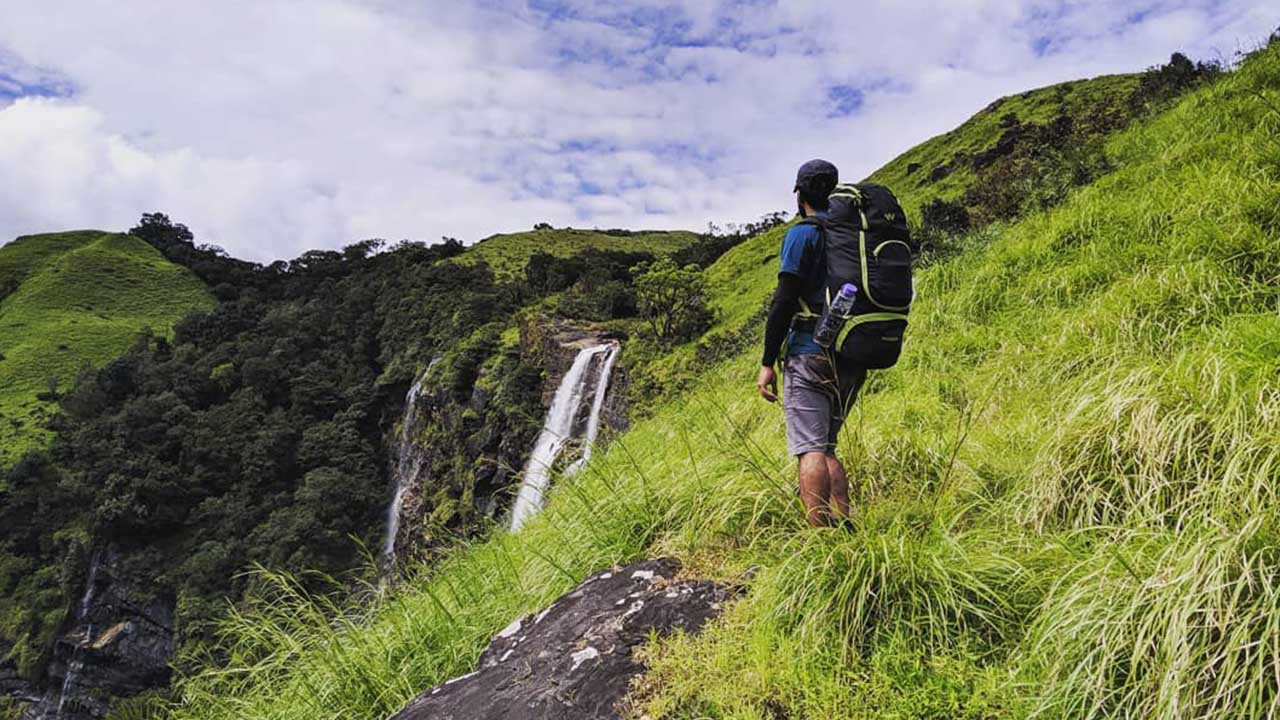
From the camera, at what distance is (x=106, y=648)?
32.2 meters

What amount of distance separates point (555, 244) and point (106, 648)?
129 feet

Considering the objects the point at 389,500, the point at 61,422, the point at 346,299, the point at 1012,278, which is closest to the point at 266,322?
the point at 346,299

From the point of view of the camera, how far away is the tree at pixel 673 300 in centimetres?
1686

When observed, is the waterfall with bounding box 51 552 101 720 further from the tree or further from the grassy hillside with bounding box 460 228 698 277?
the tree

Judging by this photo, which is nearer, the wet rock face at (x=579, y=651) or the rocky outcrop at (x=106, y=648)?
the wet rock face at (x=579, y=651)

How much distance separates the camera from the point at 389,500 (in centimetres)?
3325

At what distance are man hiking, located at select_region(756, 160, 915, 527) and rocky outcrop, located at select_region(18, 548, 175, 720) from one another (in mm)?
40760

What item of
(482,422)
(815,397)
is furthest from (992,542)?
(482,422)

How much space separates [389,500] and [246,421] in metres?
15.1

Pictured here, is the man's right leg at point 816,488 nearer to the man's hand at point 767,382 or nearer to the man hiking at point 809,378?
the man hiking at point 809,378

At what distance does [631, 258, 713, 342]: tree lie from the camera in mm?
Result: 16859

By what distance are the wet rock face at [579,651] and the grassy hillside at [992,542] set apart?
165mm

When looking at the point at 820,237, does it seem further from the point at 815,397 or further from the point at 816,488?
the point at 816,488

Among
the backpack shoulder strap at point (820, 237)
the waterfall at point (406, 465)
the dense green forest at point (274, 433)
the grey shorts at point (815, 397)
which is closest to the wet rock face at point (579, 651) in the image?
the grey shorts at point (815, 397)
